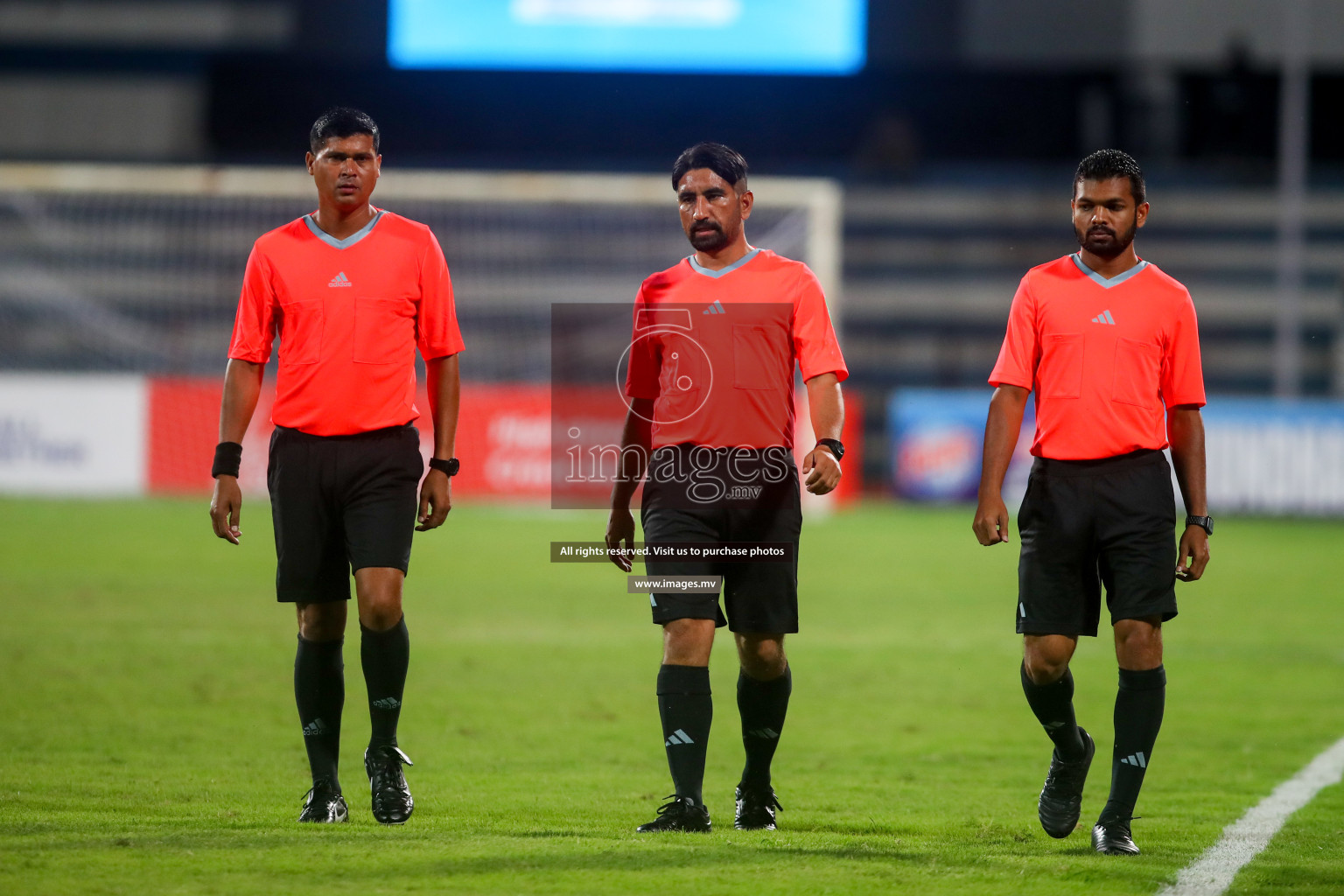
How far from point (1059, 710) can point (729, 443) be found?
122 centimetres

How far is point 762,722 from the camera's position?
4863 mm

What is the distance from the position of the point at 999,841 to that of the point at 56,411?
676 inches

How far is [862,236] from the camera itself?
28328mm

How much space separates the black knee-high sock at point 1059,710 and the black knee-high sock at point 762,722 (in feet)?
2.37

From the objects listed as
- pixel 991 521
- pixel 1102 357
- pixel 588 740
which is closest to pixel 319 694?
pixel 588 740

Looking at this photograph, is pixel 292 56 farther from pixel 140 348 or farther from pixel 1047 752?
pixel 1047 752

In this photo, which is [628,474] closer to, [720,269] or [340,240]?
[720,269]

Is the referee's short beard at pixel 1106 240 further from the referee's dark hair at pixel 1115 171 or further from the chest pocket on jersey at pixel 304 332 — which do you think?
the chest pocket on jersey at pixel 304 332

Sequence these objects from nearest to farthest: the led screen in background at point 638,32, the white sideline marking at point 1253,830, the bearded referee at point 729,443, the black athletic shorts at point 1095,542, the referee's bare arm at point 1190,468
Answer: the white sideline marking at point 1253,830 < the black athletic shorts at point 1095,542 < the referee's bare arm at point 1190,468 < the bearded referee at point 729,443 < the led screen in background at point 638,32

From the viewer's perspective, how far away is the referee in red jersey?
450 centimetres

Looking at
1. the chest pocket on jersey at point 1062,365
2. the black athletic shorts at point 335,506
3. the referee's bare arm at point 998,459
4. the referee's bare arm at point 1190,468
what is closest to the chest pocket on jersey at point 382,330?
the black athletic shorts at point 335,506

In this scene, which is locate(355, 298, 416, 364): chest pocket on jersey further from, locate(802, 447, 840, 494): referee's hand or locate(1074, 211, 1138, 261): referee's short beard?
locate(1074, 211, 1138, 261): referee's short beard

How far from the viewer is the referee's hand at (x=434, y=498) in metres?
4.82

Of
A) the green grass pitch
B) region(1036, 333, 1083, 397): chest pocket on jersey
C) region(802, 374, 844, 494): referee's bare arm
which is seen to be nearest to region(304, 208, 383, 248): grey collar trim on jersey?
region(802, 374, 844, 494): referee's bare arm
